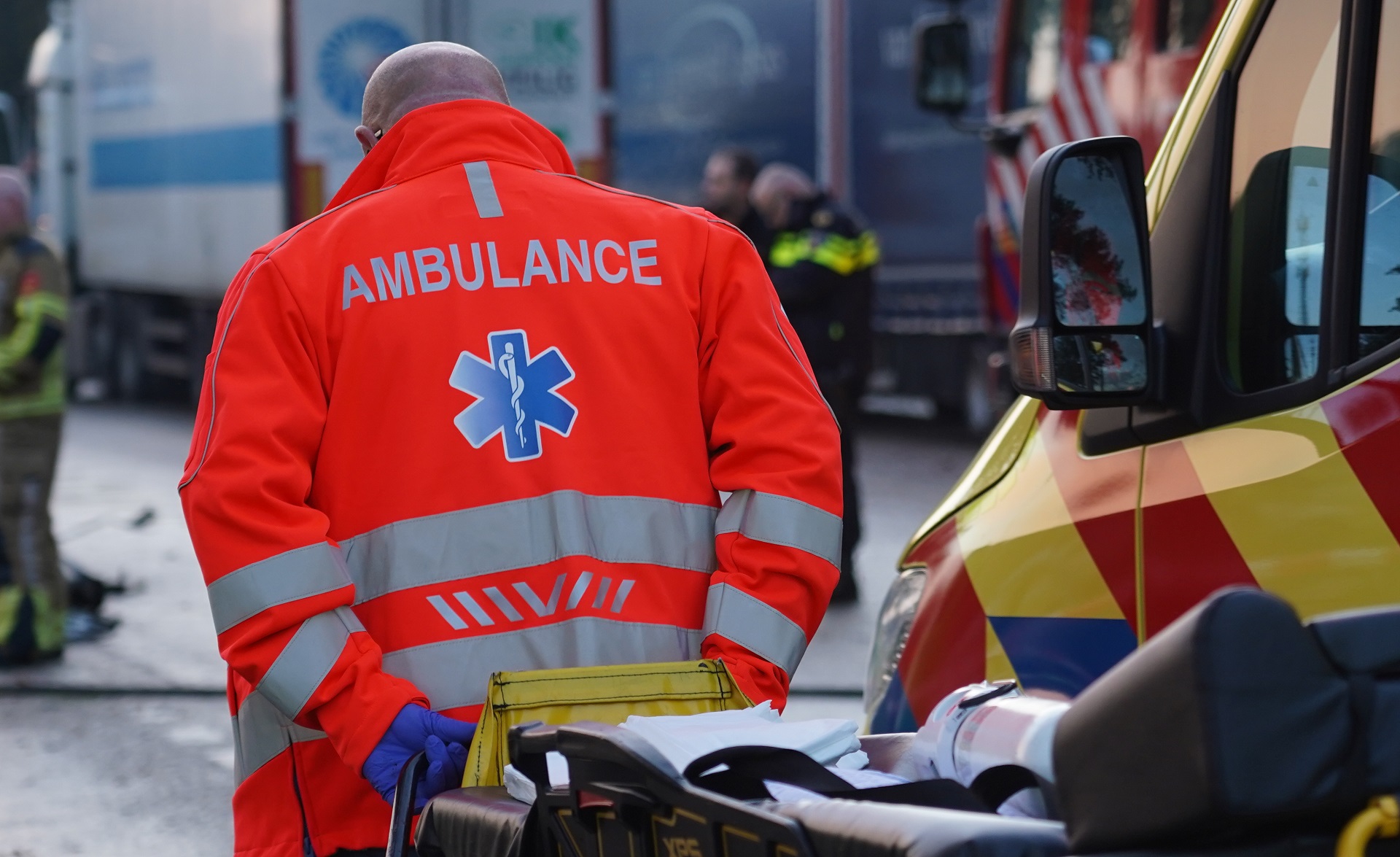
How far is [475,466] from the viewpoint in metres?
2.57

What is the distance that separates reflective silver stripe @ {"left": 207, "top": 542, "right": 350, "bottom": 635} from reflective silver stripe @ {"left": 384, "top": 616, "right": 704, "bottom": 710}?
0.18 metres

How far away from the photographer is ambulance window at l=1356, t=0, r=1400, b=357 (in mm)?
2285

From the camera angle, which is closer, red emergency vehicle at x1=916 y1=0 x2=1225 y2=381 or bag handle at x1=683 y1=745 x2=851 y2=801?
bag handle at x1=683 y1=745 x2=851 y2=801

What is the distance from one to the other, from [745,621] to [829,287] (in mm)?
5361

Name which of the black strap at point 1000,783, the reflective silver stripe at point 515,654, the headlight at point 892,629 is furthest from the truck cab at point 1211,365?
the reflective silver stripe at point 515,654

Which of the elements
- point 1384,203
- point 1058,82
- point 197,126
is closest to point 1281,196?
point 1384,203

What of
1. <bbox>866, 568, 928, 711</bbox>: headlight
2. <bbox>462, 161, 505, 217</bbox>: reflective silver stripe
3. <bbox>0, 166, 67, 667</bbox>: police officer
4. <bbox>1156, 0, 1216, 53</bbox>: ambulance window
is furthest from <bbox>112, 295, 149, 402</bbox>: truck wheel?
<bbox>462, 161, 505, 217</bbox>: reflective silver stripe

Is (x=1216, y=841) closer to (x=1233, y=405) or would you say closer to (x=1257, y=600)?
(x=1257, y=600)

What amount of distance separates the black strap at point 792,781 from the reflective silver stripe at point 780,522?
1.91 ft

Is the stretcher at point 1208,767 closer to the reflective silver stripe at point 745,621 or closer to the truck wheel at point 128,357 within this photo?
the reflective silver stripe at point 745,621

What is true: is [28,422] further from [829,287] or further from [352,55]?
[352,55]

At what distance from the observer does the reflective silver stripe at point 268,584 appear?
2410mm

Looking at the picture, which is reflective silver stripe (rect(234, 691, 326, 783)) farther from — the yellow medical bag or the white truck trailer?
the white truck trailer

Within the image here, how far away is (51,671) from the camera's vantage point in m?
7.34
